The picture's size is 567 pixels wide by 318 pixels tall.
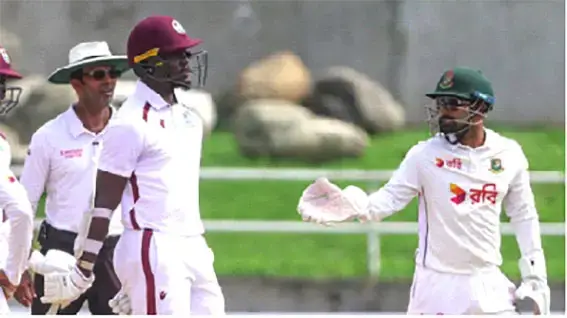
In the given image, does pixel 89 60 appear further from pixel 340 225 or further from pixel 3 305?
pixel 340 225

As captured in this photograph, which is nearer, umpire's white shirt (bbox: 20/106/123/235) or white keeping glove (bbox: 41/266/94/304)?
white keeping glove (bbox: 41/266/94/304)

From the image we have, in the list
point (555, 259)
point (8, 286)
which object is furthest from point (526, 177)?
point (555, 259)

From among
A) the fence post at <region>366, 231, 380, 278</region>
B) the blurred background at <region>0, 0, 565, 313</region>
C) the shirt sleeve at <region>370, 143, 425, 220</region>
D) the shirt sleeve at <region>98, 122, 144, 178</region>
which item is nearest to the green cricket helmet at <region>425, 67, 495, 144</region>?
the shirt sleeve at <region>370, 143, 425, 220</region>

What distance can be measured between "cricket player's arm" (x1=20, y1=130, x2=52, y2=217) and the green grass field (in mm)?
4076

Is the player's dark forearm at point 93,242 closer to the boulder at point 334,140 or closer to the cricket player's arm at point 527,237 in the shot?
the cricket player's arm at point 527,237

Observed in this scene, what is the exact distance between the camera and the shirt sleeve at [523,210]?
7.04 meters

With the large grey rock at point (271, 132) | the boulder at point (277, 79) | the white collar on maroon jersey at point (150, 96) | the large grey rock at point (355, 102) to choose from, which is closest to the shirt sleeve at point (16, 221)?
the white collar on maroon jersey at point (150, 96)

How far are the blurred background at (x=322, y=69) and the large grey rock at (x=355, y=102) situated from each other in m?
0.01

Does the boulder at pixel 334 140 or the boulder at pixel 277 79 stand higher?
the boulder at pixel 277 79

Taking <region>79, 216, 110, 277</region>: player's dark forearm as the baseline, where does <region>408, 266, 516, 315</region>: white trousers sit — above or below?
below

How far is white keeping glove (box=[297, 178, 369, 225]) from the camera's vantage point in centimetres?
692

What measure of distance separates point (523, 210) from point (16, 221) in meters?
2.23

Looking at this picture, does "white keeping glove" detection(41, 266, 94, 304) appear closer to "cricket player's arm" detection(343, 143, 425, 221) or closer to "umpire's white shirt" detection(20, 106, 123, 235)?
"umpire's white shirt" detection(20, 106, 123, 235)

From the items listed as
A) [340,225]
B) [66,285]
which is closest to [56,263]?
[66,285]
